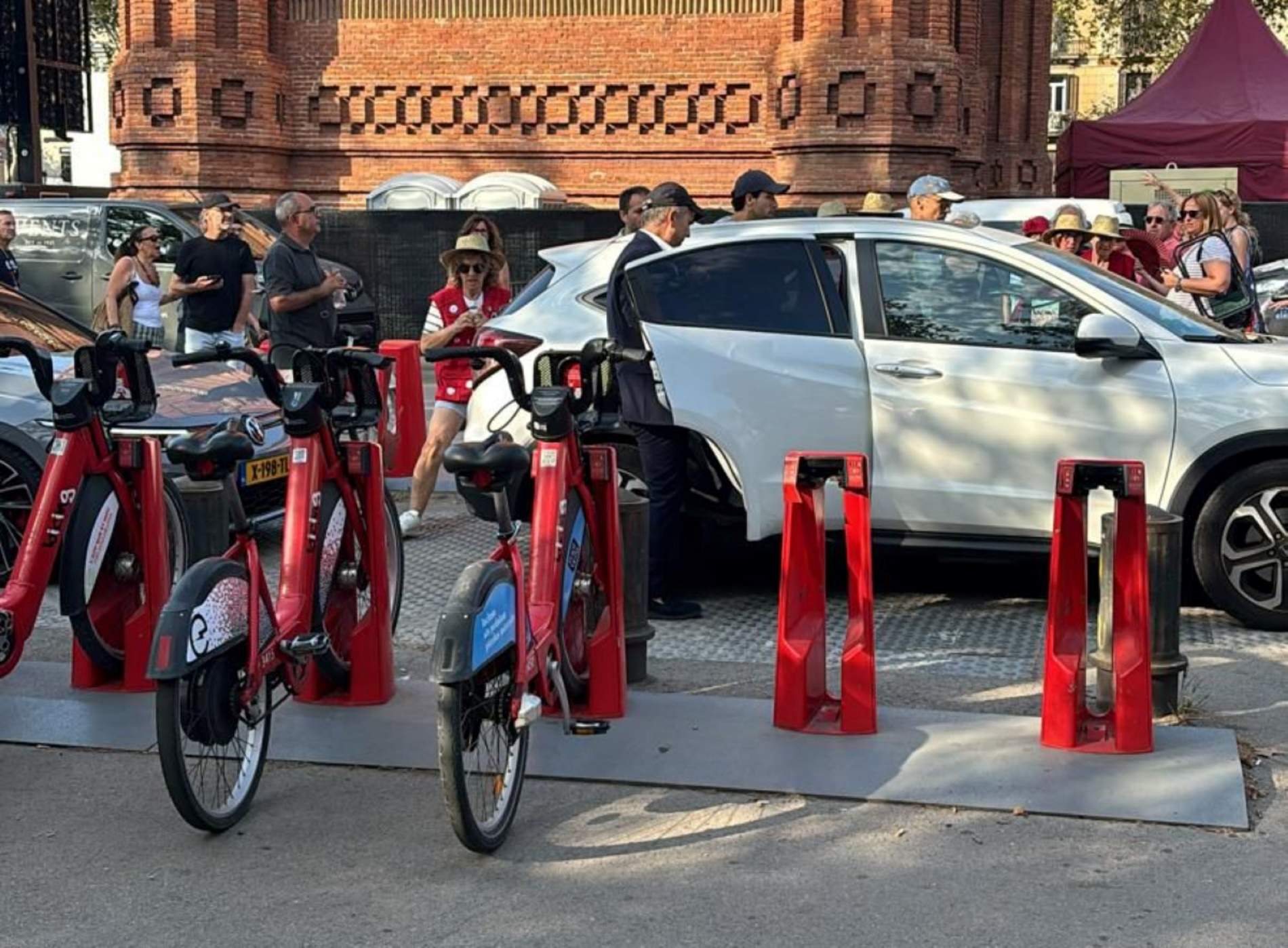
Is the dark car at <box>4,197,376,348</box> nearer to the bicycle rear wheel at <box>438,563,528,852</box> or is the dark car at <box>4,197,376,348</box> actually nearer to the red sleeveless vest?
the red sleeveless vest

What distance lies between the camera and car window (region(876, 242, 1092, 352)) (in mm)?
7492

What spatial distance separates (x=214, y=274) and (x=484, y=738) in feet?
24.9

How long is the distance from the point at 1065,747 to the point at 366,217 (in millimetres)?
15185

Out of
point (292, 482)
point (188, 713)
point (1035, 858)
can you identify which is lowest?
point (1035, 858)

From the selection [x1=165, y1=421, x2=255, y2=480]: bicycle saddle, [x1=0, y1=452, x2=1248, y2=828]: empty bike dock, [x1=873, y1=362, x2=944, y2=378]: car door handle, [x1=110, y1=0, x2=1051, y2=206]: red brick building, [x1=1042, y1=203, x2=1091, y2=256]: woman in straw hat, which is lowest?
→ [x1=0, y1=452, x2=1248, y2=828]: empty bike dock

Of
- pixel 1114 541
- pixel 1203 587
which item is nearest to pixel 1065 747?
pixel 1114 541

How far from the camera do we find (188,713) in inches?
181


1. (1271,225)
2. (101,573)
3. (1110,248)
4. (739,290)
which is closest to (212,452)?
(101,573)

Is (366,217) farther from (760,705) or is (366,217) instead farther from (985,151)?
(760,705)

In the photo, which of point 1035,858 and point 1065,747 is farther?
point 1065,747

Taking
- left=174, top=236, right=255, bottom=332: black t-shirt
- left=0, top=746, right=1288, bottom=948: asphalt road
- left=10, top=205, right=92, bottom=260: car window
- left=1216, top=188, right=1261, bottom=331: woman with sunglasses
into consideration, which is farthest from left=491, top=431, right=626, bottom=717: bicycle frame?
left=10, top=205, right=92, bottom=260: car window

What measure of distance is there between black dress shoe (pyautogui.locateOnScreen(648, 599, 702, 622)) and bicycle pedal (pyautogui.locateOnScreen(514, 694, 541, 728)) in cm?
285

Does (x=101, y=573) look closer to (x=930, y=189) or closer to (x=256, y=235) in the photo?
(x=930, y=189)

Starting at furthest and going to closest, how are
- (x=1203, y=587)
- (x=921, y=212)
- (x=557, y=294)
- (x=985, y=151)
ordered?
(x=985, y=151), (x=921, y=212), (x=557, y=294), (x=1203, y=587)
